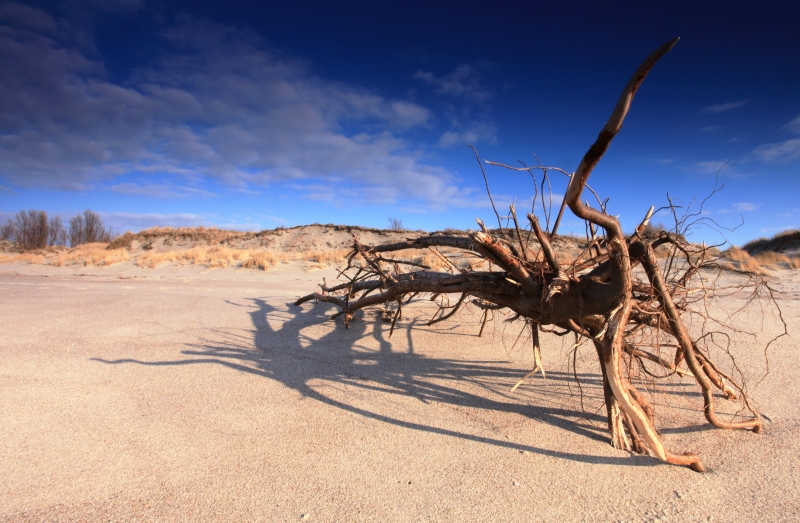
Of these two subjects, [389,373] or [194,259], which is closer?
[389,373]

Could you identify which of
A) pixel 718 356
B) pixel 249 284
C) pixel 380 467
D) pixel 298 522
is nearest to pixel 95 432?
pixel 298 522

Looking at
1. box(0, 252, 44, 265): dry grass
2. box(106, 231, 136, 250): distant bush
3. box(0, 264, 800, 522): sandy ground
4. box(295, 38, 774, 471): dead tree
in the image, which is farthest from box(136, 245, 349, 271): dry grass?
box(295, 38, 774, 471): dead tree

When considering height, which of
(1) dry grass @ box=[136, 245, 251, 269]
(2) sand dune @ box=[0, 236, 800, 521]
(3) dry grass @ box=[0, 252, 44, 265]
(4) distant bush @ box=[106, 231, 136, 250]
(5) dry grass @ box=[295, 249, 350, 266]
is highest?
(4) distant bush @ box=[106, 231, 136, 250]

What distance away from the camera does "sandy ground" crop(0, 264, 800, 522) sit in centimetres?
198

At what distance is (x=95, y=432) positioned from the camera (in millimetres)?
2697

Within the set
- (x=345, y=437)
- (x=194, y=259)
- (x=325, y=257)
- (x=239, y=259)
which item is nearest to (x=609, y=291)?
(x=345, y=437)

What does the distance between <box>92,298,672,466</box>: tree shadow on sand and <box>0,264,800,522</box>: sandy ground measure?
2cm

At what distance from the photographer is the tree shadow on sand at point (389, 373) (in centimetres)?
288

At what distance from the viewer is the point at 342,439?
264 centimetres

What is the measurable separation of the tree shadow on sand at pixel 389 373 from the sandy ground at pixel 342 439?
0.02m

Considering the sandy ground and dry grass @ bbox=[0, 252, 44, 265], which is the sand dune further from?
dry grass @ bbox=[0, 252, 44, 265]

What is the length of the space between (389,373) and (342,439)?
4.17ft

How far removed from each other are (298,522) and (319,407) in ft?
4.16

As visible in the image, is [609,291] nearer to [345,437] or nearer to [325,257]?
[345,437]
